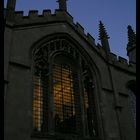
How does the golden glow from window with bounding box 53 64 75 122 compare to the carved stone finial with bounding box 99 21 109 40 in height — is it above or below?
below

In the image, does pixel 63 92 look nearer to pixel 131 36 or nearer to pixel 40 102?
pixel 40 102

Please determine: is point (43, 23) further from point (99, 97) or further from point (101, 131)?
point (101, 131)

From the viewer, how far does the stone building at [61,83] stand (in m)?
10.3

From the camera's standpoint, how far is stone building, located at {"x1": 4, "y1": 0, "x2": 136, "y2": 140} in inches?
404

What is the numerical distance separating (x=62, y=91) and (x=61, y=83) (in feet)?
1.35

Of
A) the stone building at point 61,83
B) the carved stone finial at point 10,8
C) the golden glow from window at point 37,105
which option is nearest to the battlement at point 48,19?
the stone building at point 61,83

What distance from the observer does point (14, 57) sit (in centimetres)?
1115

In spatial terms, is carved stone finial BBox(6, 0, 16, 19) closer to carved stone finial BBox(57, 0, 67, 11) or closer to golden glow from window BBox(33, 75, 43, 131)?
carved stone finial BBox(57, 0, 67, 11)

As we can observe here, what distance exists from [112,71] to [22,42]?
5025mm

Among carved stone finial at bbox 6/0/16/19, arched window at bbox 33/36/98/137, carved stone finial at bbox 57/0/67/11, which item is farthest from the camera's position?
carved stone finial at bbox 57/0/67/11

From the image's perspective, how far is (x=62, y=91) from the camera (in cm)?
1227

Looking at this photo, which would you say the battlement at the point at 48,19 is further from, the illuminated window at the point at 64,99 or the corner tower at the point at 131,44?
the corner tower at the point at 131,44

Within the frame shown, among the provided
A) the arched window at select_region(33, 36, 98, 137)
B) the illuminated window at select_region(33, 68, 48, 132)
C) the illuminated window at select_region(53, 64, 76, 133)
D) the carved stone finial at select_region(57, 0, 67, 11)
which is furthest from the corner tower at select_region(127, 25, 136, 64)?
the illuminated window at select_region(33, 68, 48, 132)
